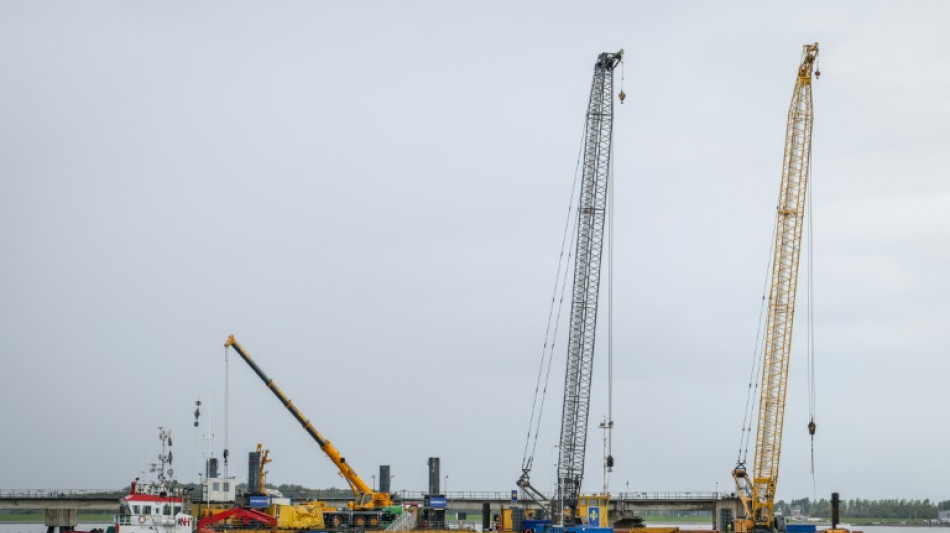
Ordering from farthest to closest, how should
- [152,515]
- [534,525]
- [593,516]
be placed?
[593,516] → [534,525] → [152,515]

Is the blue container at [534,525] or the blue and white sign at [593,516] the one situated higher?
the blue and white sign at [593,516]

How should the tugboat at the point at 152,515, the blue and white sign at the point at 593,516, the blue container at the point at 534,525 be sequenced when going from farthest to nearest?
the blue and white sign at the point at 593,516 < the blue container at the point at 534,525 < the tugboat at the point at 152,515

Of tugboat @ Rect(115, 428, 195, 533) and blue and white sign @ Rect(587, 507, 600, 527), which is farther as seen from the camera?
blue and white sign @ Rect(587, 507, 600, 527)

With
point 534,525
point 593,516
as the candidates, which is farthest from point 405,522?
point 593,516

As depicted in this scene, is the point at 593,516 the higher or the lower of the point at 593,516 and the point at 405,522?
the higher

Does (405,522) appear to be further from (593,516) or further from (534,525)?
(593,516)

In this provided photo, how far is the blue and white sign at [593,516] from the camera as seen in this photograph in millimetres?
113125

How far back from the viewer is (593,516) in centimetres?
11362

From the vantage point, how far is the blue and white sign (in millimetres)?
113125

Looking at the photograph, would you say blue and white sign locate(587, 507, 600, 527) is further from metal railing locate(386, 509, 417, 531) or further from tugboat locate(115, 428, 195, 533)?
tugboat locate(115, 428, 195, 533)

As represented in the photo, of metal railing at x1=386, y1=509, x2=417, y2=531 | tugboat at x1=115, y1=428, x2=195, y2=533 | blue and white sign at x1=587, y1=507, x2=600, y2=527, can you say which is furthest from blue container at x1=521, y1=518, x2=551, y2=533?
tugboat at x1=115, y1=428, x2=195, y2=533

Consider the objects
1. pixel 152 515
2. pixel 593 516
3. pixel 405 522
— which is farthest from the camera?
pixel 593 516

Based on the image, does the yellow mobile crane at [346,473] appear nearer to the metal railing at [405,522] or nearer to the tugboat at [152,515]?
the metal railing at [405,522]

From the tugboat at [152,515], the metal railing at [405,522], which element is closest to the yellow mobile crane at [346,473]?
the metal railing at [405,522]
